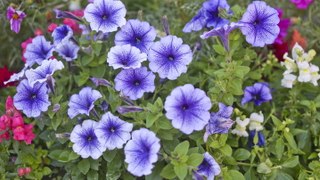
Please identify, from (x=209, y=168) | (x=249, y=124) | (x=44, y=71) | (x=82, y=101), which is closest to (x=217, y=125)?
(x=209, y=168)

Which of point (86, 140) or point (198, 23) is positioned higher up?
point (198, 23)

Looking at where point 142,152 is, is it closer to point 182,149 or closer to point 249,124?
point 182,149

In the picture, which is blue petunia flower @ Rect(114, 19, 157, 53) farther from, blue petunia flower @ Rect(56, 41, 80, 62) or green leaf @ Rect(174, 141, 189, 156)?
green leaf @ Rect(174, 141, 189, 156)

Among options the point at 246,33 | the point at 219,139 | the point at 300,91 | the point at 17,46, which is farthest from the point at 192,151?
the point at 17,46

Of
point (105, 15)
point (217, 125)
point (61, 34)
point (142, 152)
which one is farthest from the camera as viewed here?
point (61, 34)

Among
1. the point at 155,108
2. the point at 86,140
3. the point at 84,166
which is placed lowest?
the point at 84,166

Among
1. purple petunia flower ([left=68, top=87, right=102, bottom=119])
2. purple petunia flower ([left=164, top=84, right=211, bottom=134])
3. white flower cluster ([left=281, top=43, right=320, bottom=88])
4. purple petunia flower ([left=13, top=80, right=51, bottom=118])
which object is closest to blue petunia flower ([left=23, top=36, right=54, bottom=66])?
purple petunia flower ([left=13, top=80, right=51, bottom=118])

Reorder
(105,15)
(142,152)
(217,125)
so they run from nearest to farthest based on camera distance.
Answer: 1. (142,152)
2. (217,125)
3. (105,15)
